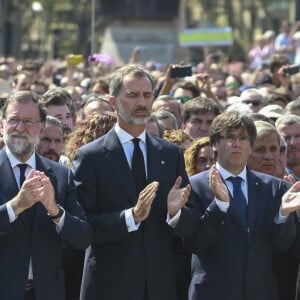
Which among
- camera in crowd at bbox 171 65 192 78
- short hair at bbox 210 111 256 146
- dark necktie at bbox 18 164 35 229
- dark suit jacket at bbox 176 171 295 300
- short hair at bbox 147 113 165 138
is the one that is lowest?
dark suit jacket at bbox 176 171 295 300

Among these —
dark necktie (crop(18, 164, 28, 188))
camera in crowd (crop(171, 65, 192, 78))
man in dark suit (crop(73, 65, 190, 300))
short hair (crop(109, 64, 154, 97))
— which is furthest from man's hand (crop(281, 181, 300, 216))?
camera in crowd (crop(171, 65, 192, 78))

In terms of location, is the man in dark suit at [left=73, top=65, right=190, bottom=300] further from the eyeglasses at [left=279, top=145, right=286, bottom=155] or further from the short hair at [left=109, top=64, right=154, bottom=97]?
the eyeglasses at [left=279, top=145, right=286, bottom=155]

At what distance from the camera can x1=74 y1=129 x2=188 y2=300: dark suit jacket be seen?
26.0 feet

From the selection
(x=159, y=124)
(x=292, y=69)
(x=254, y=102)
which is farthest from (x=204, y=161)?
(x=292, y=69)

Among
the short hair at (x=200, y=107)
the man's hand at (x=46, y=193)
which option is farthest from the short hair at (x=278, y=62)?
the man's hand at (x=46, y=193)

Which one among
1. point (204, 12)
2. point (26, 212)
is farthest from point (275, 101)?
point (204, 12)

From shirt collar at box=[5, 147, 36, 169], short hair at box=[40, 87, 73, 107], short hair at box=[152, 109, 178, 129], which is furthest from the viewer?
short hair at box=[40, 87, 73, 107]

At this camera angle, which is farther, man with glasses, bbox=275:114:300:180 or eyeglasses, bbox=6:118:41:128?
man with glasses, bbox=275:114:300:180

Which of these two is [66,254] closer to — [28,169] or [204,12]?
[28,169]

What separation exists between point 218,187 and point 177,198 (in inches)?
11.5

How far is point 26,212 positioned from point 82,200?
404mm

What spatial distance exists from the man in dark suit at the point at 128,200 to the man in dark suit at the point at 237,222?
0.21 meters

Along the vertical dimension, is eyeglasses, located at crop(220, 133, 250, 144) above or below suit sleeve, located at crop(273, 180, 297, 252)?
above

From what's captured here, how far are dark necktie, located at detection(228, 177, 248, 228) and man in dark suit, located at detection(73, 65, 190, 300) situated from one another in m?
0.34
